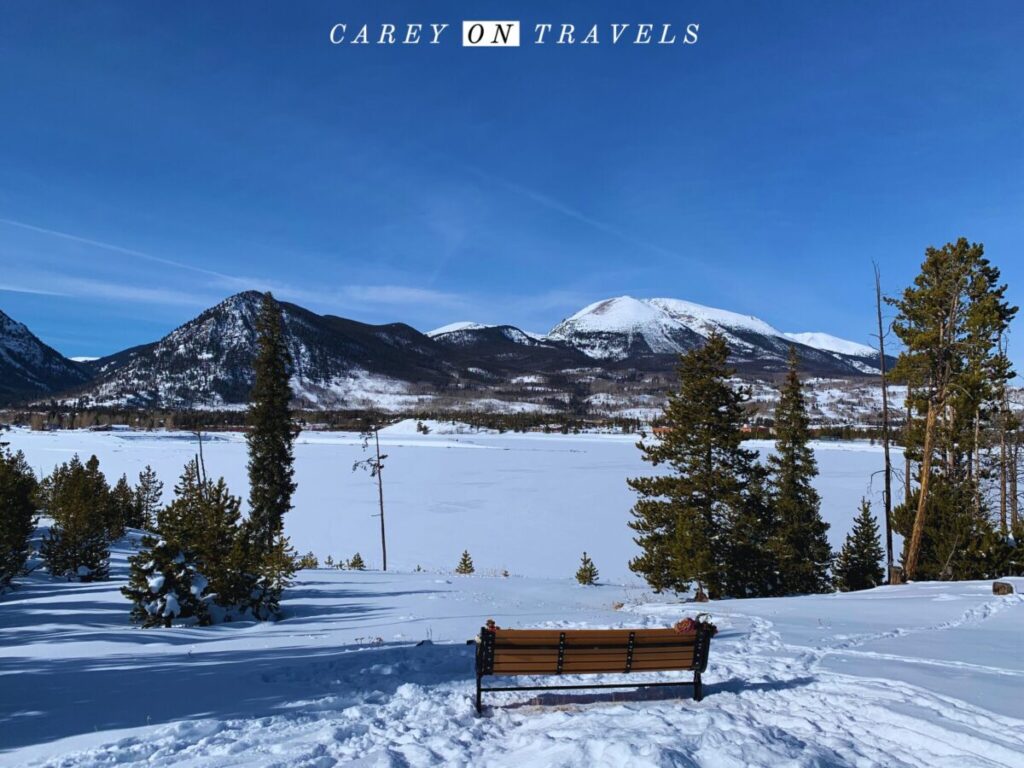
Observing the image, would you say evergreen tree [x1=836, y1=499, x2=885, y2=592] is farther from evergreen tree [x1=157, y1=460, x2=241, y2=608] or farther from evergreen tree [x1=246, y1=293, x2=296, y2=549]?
evergreen tree [x1=246, y1=293, x2=296, y2=549]

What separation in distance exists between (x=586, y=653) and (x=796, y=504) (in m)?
18.6

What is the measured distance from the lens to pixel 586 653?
608 cm

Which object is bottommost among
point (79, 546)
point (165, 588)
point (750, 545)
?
point (750, 545)

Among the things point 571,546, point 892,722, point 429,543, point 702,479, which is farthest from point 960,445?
point 429,543

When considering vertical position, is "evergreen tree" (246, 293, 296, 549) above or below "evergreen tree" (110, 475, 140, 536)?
above

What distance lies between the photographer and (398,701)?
6035 millimetres

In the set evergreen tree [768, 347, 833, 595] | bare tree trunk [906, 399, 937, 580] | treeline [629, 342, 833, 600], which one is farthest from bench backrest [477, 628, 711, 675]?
evergreen tree [768, 347, 833, 595]

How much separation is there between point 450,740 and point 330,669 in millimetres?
2746

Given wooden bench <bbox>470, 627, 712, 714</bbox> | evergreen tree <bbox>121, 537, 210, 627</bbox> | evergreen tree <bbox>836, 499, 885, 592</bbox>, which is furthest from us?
evergreen tree <bbox>836, 499, 885, 592</bbox>

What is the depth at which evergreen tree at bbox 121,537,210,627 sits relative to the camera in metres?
9.82

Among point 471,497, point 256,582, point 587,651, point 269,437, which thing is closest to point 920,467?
point 587,651

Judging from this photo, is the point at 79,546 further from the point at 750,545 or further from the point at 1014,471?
the point at 1014,471

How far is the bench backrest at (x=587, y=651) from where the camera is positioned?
592cm

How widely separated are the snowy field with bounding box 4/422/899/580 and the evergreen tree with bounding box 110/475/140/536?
8.72m
